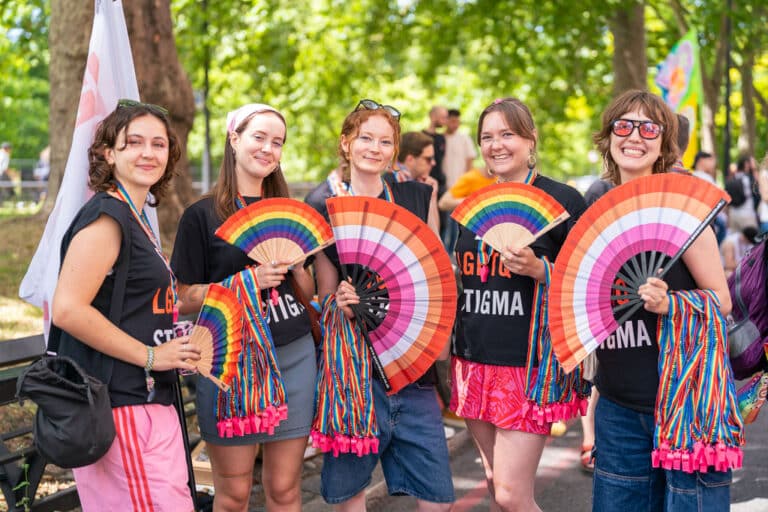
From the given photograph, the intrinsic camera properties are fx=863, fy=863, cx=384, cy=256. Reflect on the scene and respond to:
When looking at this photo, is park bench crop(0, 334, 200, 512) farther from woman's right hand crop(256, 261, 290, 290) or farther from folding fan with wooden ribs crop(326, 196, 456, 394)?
folding fan with wooden ribs crop(326, 196, 456, 394)

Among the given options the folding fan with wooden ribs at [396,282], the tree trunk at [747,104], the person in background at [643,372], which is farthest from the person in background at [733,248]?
the tree trunk at [747,104]

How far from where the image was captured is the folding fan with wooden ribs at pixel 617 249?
2848mm

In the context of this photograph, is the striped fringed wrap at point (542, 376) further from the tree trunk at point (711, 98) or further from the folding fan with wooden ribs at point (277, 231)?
the tree trunk at point (711, 98)

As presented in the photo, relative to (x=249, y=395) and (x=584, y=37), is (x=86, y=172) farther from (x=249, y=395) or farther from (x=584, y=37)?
(x=584, y=37)

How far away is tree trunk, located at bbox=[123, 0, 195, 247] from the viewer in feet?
25.2

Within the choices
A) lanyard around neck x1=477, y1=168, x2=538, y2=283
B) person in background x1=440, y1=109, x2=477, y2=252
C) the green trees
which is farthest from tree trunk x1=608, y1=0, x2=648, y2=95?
lanyard around neck x1=477, y1=168, x2=538, y2=283

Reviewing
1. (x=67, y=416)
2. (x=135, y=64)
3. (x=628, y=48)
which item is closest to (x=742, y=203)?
(x=628, y=48)

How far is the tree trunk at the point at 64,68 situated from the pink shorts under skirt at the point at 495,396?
5.75 meters

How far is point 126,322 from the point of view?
273 centimetres

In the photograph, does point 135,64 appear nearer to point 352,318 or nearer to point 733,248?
point 352,318

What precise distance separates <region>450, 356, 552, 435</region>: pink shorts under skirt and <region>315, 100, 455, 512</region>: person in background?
0.14m

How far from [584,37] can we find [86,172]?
52.5 ft

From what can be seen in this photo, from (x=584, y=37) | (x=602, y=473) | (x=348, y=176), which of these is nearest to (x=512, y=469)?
(x=602, y=473)

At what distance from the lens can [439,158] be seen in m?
10.5
